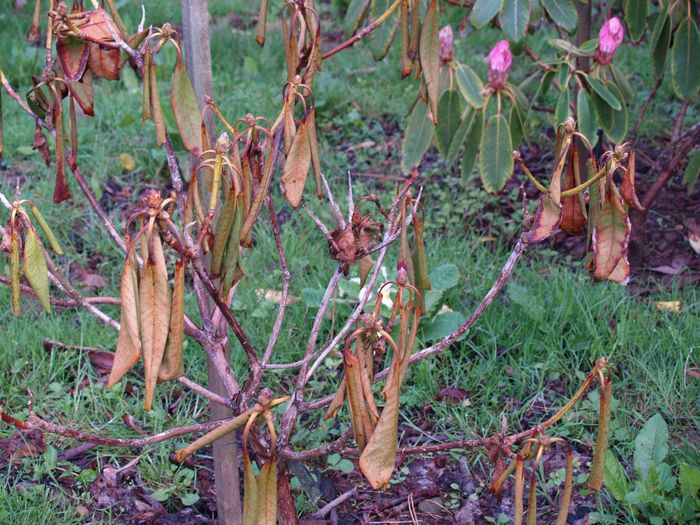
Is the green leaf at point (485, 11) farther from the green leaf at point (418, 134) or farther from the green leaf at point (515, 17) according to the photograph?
the green leaf at point (418, 134)

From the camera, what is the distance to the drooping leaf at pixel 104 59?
50.8 inches

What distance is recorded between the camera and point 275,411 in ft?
6.59

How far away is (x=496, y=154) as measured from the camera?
225cm

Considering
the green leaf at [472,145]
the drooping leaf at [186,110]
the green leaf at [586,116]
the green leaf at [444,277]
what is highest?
the drooping leaf at [186,110]

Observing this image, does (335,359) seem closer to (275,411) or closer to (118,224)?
(275,411)

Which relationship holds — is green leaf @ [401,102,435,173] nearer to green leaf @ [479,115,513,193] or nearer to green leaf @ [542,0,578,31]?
green leaf @ [479,115,513,193]

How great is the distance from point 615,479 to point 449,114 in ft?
3.59

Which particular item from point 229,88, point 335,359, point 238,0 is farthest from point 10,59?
point 335,359

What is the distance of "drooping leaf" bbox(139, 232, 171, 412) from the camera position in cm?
96

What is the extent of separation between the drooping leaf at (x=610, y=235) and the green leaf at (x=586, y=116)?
3.89 feet

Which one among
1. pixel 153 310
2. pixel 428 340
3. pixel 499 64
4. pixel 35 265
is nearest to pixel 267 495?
pixel 153 310

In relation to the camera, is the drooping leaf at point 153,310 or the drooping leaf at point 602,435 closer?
the drooping leaf at point 153,310

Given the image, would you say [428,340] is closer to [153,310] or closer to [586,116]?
[586,116]

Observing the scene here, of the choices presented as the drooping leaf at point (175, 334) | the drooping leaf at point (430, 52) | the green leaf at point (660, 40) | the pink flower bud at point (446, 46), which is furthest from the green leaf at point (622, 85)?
the drooping leaf at point (175, 334)
